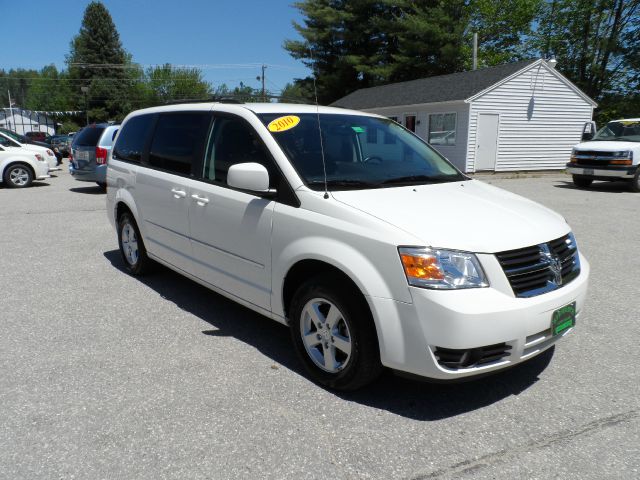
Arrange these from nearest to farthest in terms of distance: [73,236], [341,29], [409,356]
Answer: [409,356]
[73,236]
[341,29]

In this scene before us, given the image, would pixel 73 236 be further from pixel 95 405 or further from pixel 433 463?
pixel 433 463

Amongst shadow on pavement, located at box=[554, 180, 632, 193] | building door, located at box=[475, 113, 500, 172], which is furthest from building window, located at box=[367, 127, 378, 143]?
building door, located at box=[475, 113, 500, 172]

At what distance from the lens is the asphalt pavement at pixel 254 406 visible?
2562 mm

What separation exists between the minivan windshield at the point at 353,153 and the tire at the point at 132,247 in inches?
98.9

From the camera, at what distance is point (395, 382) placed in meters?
3.44

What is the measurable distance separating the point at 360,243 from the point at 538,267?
1071 millimetres

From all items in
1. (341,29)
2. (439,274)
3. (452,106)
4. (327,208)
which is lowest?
(439,274)

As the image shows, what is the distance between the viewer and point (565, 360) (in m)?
3.74

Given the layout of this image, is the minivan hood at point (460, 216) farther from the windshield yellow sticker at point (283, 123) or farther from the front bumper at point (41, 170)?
the front bumper at point (41, 170)

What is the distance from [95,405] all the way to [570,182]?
18083 mm

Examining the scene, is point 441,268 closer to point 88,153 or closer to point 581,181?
point 88,153

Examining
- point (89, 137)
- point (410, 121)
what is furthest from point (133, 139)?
point (410, 121)

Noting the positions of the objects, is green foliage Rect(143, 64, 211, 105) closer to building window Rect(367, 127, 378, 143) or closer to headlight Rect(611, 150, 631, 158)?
headlight Rect(611, 150, 631, 158)

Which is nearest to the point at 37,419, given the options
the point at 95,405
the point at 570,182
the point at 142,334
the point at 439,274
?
the point at 95,405
